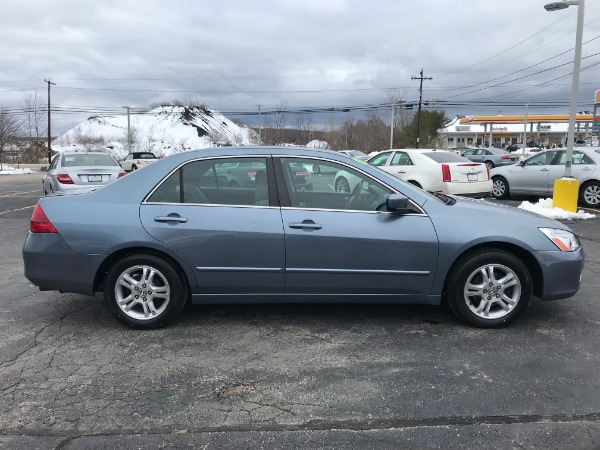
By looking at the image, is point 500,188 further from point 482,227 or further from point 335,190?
point 335,190

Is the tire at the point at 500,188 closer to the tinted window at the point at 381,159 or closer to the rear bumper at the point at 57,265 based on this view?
the tinted window at the point at 381,159

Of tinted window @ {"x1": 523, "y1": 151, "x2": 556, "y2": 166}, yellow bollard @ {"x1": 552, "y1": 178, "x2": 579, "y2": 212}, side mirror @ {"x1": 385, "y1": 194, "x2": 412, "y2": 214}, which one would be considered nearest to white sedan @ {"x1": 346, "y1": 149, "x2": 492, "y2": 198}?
yellow bollard @ {"x1": 552, "y1": 178, "x2": 579, "y2": 212}

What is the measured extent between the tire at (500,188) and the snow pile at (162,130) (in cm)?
10762

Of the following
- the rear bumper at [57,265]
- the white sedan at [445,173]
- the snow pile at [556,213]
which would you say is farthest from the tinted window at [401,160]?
the rear bumper at [57,265]

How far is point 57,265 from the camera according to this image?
417 centimetres

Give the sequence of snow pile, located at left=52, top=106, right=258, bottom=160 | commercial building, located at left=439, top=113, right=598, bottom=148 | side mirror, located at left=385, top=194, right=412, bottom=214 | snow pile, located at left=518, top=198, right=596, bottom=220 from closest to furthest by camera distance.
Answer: side mirror, located at left=385, top=194, right=412, bottom=214 → snow pile, located at left=518, top=198, right=596, bottom=220 → commercial building, located at left=439, top=113, right=598, bottom=148 → snow pile, located at left=52, top=106, right=258, bottom=160

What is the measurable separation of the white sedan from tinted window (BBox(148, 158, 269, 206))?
6982 mm

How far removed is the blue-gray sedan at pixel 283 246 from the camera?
4070 mm

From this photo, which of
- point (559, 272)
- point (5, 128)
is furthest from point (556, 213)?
point (5, 128)

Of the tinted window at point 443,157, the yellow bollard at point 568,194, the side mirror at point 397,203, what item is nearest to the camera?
the side mirror at point 397,203

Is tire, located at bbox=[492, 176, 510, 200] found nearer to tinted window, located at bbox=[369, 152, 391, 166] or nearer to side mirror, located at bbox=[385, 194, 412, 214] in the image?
tinted window, located at bbox=[369, 152, 391, 166]

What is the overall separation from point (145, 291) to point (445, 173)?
8604 mm

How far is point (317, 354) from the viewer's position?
3.79m

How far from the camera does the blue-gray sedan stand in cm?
407
